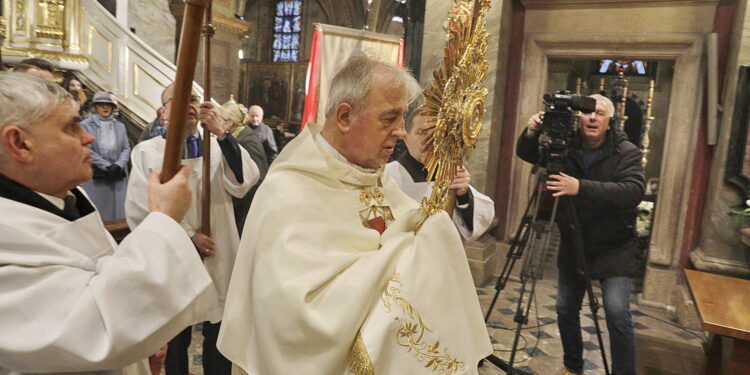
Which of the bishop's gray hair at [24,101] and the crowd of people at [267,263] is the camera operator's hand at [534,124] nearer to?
the crowd of people at [267,263]

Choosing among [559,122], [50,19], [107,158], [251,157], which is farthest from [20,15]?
[559,122]

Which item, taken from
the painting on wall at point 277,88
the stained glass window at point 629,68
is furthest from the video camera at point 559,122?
the painting on wall at point 277,88

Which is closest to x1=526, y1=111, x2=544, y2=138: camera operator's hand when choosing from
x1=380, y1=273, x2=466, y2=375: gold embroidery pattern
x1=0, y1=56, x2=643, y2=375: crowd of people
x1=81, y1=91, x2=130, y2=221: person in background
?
x1=0, y1=56, x2=643, y2=375: crowd of people

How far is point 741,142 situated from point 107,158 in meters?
5.99

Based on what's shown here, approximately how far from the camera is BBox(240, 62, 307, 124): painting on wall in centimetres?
1798

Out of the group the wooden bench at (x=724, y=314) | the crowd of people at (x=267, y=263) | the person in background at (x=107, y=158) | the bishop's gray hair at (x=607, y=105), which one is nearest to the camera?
the crowd of people at (x=267, y=263)

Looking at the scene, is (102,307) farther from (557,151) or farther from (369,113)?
(557,151)

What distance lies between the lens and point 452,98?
1.42m

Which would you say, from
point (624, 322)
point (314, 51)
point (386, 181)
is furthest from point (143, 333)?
point (314, 51)

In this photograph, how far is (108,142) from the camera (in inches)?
198

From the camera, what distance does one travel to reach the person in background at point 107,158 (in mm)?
4844

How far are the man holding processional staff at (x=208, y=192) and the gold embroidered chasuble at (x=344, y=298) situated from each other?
4.15 feet

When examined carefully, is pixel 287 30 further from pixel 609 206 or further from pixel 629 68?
pixel 609 206

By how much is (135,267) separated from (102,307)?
10cm
